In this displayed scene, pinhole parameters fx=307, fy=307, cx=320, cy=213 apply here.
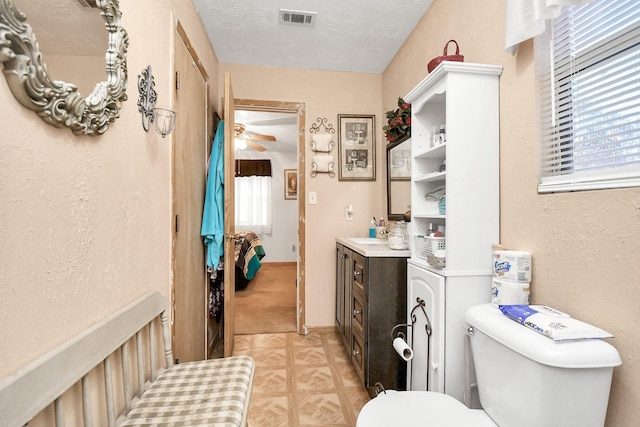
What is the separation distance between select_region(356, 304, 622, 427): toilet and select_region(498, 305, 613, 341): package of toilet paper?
0.06ft

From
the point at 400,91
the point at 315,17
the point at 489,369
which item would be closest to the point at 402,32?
the point at 400,91

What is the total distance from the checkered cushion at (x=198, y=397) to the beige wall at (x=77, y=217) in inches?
14.2

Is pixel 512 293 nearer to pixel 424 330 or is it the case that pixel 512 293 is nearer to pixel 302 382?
pixel 424 330

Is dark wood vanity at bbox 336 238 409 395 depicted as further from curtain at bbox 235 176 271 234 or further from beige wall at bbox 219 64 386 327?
curtain at bbox 235 176 271 234

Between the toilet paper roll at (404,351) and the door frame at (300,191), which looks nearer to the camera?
the toilet paper roll at (404,351)

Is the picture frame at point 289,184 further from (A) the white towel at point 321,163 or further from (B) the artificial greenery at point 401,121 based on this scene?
(B) the artificial greenery at point 401,121

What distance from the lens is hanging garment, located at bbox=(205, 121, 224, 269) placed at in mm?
2207

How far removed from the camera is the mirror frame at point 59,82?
61 cm

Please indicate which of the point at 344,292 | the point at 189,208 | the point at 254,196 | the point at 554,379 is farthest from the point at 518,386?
the point at 254,196

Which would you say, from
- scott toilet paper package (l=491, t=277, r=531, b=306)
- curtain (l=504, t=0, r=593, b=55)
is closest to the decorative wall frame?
curtain (l=504, t=0, r=593, b=55)

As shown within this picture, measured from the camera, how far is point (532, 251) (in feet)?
3.93

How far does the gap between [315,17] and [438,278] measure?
192 cm

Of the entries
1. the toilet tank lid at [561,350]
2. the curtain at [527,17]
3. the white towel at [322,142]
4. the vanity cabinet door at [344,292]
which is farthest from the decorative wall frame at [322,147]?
the toilet tank lid at [561,350]

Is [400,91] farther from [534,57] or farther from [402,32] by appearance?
[534,57]
